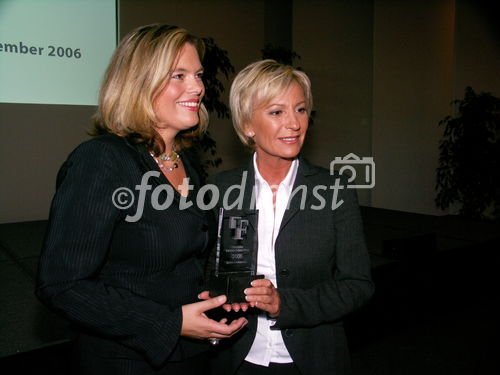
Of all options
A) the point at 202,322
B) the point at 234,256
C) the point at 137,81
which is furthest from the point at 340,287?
the point at 137,81

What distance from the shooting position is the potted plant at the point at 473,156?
20.4 feet

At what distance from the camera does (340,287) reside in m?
1.37

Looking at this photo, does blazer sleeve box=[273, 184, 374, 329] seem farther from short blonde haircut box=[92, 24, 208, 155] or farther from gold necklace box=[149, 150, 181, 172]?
short blonde haircut box=[92, 24, 208, 155]

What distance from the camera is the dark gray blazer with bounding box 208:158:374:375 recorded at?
1356 millimetres

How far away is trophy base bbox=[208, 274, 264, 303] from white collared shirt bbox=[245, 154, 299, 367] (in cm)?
24

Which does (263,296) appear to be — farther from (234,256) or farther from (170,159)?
(170,159)

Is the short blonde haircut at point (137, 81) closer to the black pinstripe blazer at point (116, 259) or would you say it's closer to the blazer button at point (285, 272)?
the black pinstripe blazer at point (116, 259)

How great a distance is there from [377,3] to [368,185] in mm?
3013

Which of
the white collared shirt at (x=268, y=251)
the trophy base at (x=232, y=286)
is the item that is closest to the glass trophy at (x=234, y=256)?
the trophy base at (x=232, y=286)

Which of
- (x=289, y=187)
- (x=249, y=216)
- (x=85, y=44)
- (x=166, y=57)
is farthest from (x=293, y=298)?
(x=85, y=44)

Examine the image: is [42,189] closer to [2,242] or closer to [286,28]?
[2,242]

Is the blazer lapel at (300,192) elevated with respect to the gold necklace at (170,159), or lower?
lower

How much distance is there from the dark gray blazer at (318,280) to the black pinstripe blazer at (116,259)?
30cm

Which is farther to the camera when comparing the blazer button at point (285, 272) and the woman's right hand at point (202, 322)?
the blazer button at point (285, 272)
